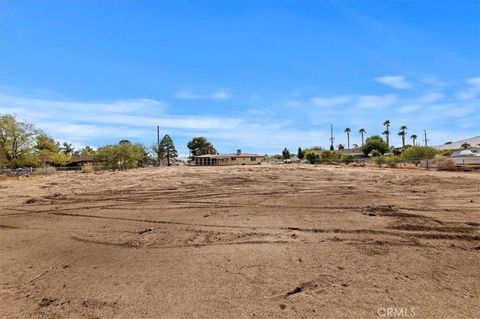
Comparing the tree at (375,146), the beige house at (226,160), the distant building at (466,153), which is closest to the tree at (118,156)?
the beige house at (226,160)

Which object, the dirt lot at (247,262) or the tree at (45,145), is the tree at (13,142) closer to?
the tree at (45,145)

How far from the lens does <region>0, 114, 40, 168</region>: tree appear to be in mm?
45094

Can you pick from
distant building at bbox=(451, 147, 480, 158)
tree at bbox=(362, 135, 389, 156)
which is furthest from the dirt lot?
tree at bbox=(362, 135, 389, 156)

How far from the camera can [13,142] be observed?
46.5 meters

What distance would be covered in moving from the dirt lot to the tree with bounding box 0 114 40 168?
139ft

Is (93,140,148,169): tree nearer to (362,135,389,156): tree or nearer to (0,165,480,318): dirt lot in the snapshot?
(0,165,480,318): dirt lot

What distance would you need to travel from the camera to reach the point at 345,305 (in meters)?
3.98

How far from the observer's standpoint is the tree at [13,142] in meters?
45.1

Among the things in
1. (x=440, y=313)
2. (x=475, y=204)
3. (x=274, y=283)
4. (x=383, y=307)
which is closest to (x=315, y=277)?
(x=274, y=283)

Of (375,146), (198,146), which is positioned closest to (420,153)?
(375,146)

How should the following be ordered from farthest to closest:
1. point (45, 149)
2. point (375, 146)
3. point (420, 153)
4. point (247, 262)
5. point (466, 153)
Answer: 1. point (375, 146)
2. point (45, 149)
3. point (420, 153)
4. point (466, 153)
5. point (247, 262)

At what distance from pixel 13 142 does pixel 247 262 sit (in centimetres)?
5206

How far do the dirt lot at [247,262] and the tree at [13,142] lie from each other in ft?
139

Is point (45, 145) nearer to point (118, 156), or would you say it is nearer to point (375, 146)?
point (118, 156)
